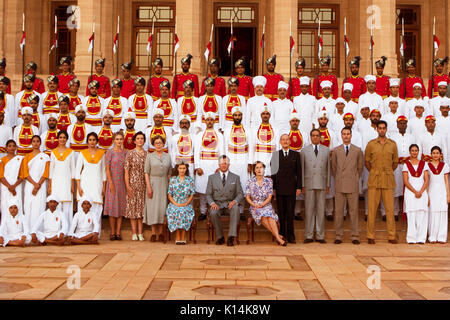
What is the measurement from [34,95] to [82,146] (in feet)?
5.98

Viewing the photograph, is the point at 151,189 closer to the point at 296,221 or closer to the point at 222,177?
the point at 222,177

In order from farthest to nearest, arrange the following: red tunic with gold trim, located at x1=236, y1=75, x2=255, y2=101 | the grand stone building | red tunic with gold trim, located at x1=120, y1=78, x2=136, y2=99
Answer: the grand stone building
red tunic with gold trim, located at x1=120, y1=78, x2=136, y2=99
red tunic with gold trim, located at x1=236, y1=75, x2=255, y2=101

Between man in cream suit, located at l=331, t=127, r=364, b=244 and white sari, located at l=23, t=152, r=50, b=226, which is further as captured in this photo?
white sari, located at l=23, t=152, r=50, b=226

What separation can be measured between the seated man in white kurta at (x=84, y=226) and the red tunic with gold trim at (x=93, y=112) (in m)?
2.60

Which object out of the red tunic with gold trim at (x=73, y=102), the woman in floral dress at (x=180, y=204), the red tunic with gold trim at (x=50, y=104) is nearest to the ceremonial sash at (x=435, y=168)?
the woman in floral dress at (x=180, y=204)

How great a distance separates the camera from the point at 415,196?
1212 centimetres

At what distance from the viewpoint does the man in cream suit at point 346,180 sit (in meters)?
11.8

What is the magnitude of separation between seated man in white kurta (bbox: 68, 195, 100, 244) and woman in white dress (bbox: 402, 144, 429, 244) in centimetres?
593

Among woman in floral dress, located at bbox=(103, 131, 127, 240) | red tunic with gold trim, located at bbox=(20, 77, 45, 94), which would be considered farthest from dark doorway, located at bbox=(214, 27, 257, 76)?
woman in floral dress, located at bbox=(103, 131, 127, 240)

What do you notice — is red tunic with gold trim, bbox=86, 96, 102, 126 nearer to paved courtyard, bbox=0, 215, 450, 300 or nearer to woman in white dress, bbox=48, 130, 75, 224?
woman in white dress, bbox=48, 130, 75, 224

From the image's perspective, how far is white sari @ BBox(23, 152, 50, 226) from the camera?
39.0ft

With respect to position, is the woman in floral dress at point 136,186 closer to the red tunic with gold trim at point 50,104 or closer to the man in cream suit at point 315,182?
the red tunic with gold trim at point 50,104

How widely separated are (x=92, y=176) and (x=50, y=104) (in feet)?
9.74

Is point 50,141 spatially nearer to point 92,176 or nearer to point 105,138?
point 105,138
